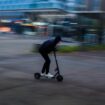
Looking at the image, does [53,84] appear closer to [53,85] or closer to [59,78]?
[53,85]

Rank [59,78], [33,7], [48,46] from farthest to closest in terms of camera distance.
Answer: [33,7]
[59,78]
[48,46]

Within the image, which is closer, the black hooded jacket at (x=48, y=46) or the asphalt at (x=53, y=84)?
the asphalt at (x=53, y=84)

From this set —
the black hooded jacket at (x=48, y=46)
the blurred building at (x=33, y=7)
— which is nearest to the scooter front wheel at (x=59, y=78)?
the black hooded jacket at (x=48, y=46)

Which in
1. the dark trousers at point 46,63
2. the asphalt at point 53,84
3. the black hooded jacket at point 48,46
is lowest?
the asphalt at point 53,84

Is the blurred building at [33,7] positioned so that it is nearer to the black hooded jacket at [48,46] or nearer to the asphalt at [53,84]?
the asphalt at [53,84]

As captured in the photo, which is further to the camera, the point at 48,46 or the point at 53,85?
the point at 48,46

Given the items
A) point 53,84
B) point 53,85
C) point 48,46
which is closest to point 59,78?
point 53,84

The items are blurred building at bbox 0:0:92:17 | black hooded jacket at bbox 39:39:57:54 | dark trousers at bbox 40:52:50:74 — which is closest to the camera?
black hooded jacket at bbox 39:39:57:54

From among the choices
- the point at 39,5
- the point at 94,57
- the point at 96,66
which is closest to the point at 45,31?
the point at 39,5

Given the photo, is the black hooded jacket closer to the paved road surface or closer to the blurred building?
the paved road surface

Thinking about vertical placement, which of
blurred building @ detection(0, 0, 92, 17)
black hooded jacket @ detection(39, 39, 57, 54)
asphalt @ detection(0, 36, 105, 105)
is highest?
black hooded jacket @ detection(39, 39, 57, 54)

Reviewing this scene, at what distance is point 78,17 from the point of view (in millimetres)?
22594

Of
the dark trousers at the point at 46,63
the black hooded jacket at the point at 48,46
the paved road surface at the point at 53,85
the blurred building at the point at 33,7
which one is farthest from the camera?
the blurred building at the point at 33,7

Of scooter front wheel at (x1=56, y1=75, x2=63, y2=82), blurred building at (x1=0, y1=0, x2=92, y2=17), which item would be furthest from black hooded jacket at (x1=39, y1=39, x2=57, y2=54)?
blurred building at (x1=0, y1=0, x2=92, y2=17)
